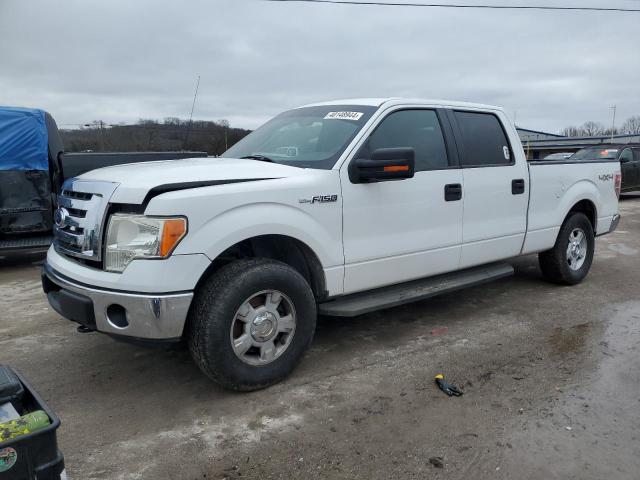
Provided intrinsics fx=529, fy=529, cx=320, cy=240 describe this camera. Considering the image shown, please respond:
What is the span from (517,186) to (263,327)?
3002mm

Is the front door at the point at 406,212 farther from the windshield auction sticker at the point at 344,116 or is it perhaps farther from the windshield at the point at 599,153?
the windshield at the point at 599,153

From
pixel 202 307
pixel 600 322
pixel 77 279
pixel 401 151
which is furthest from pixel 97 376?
pixel 600 322

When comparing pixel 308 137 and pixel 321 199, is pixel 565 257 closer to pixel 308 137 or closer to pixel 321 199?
pixel 308 137

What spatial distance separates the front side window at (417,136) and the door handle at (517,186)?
930mm

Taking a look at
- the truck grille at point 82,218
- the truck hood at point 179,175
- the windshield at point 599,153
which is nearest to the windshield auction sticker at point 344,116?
the truck hood at point 179,175

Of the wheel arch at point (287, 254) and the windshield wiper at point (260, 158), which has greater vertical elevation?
the windshield wiper at point (260, 158)

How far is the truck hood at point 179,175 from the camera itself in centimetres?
308

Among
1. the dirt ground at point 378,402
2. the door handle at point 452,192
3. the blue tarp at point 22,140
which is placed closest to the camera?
the dirt ground at point 378,402

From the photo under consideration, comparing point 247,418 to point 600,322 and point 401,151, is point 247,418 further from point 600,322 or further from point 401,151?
point 600,322

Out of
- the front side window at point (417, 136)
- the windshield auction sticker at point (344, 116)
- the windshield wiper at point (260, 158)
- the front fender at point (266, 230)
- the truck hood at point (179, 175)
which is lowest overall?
the front fender at point (266, 230)

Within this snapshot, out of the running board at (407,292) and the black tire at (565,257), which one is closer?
the running board at (407,292)

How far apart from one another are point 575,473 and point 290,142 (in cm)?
297

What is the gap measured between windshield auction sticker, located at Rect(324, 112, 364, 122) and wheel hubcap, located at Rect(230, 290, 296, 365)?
1.57 m

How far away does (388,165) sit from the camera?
143 inches
